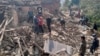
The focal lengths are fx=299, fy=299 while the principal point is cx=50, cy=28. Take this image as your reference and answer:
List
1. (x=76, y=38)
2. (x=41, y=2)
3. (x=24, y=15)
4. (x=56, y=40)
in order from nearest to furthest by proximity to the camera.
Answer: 1. (x=56, y=40)
2. (x=76, y=38)
3. (x=24, y=15)
4. (x=41, y=2)

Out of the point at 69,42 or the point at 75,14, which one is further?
the point at 75,14

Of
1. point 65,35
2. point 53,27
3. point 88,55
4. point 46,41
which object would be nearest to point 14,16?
point 53,27

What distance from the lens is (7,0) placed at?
85.6ft

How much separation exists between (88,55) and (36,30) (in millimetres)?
5166

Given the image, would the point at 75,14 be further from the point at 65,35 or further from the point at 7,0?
the point at 65,35

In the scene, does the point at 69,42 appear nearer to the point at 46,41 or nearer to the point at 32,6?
the point at 46,41

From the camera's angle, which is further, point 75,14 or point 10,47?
point 75,14

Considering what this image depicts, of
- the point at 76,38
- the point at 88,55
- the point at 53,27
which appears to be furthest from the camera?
the point at 53,27

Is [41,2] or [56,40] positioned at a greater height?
[41,2]

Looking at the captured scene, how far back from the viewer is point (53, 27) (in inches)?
911

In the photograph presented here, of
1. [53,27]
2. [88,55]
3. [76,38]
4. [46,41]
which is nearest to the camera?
[88,55]

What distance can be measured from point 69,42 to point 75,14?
11.2m

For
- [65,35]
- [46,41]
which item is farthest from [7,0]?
[46,41]

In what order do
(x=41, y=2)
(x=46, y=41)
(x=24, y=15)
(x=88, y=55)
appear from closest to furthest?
(x=88, y=55) < (x=46, y=41) < (x=24, y=15) < (x=41, y=2)
